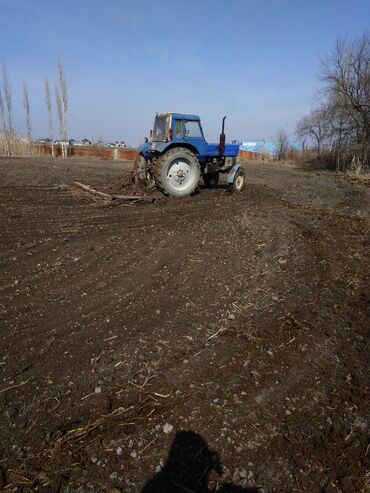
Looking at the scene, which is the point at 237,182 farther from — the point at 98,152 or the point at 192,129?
the point at 98,152

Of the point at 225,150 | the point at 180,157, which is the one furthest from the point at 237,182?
the point at 180,157

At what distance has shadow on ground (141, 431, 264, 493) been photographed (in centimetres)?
198

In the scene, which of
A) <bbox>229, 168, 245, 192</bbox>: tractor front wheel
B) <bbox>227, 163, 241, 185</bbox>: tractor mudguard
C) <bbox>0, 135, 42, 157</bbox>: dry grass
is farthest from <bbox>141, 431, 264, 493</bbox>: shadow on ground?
<bbox>0, 135, 42, 157</bbox>: dry grass

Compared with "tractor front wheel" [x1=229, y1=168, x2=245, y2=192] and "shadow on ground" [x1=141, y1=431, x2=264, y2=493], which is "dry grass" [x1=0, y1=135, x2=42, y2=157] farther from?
"shadow on ground" [x1=141, y1=431, x2=264, y2=493]

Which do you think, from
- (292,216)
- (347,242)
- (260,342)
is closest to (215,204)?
(292,216)

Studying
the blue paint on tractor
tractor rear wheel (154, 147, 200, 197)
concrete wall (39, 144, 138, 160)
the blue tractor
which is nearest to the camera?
tractor rear wheel (154, 147, 200, 197)

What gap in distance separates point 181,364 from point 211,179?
30.7 feet

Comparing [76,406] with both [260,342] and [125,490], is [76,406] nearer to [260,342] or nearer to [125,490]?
[125,490]

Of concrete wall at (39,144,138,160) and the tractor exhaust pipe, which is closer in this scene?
the tractor exhaust pipe

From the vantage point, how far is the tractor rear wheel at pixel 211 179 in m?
11.5

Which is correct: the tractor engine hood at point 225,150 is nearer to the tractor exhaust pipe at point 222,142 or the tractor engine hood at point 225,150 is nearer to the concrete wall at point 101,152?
the tractor exhaust pipe at point 222,142

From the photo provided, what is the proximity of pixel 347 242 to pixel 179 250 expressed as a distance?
127 inches

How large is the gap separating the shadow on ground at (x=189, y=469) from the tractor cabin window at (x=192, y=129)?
8.47 metres

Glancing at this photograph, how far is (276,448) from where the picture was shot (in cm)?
223
